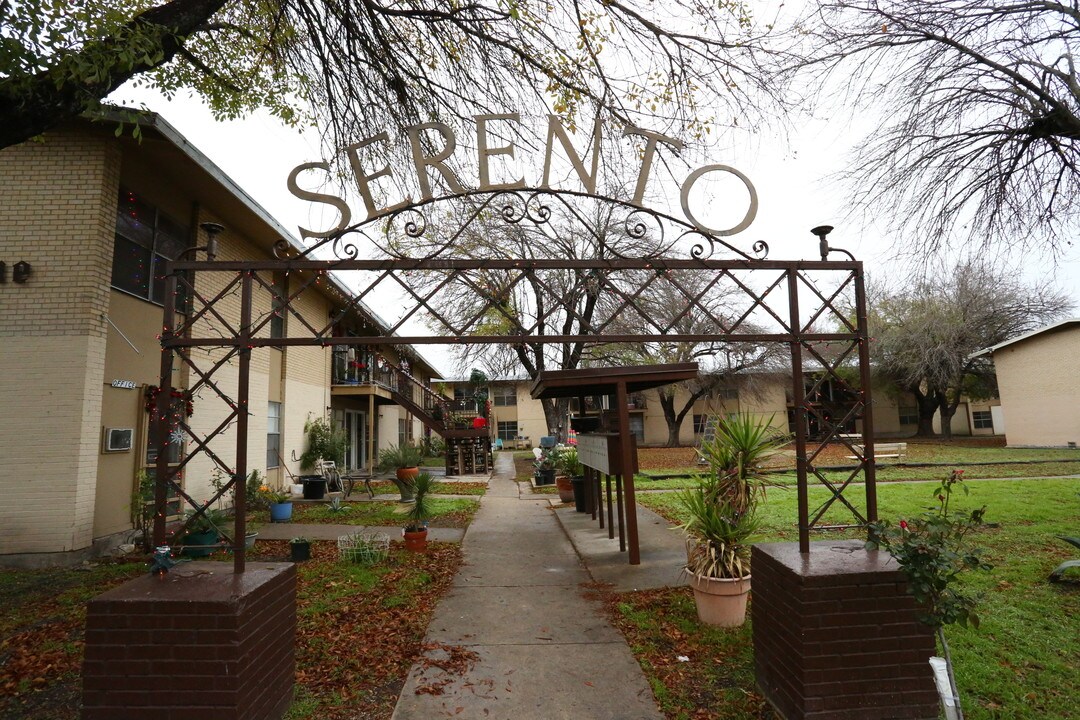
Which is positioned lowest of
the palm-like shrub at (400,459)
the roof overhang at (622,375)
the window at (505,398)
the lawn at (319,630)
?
the lawn at (319,630)

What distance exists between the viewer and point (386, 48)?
682 cm

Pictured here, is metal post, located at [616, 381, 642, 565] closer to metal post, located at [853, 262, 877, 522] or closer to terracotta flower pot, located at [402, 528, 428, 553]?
terracotta flower pot, located at [402, 528, 428, 553]

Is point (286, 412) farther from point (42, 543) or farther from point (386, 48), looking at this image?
point (386, 48)

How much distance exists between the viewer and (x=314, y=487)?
14250 millimetres

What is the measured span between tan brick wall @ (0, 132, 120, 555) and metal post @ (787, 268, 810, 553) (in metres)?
8.67

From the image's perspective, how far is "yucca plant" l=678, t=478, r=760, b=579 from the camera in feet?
17.3

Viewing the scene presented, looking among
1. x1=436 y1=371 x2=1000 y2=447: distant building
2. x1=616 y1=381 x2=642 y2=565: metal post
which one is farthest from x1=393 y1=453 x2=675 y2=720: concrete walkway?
x1=436 y1=371 x2=1000 y2=447: distant building

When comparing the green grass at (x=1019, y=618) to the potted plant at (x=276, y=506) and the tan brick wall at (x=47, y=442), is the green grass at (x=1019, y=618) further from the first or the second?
the potted plant at (x=276, y=506)

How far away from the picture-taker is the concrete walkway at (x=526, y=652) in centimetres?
388

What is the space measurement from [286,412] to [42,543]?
7345mm

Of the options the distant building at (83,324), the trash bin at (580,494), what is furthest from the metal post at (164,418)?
the trash bin at (580,494)

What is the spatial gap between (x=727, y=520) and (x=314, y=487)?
11403 mm

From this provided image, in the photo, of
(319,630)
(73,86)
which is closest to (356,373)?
(319,630)

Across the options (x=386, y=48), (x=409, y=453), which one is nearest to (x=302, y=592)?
(x=386, y=48)
